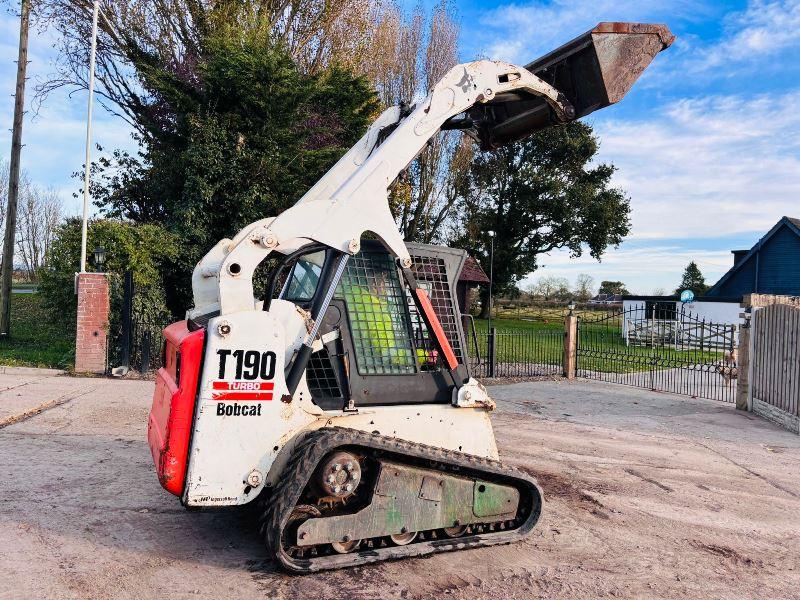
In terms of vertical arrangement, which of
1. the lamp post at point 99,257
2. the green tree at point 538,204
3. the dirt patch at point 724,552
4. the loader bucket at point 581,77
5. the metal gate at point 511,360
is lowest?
the dirt patch at point 724,552

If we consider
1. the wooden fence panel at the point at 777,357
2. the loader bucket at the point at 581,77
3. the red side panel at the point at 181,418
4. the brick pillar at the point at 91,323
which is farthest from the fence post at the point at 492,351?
the red side panel at the point at 181,418

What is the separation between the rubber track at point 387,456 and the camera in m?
3.87

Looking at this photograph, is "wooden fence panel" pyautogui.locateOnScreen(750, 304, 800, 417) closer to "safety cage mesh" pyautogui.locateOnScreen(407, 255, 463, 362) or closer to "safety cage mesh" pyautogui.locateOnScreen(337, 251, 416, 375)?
"safety cage mesh" pyautogui.locateOnScreen(407, 255, 463, 362)

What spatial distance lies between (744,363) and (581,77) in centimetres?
860

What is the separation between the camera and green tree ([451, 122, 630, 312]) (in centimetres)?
3697

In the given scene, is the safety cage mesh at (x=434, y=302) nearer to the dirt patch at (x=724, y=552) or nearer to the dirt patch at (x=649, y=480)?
the dirt patch at (x=724, y=552)

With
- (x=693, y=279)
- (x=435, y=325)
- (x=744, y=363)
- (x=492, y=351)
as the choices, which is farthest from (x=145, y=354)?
(x=693, y=279)

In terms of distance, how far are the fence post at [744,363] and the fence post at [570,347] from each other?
14.4 feet

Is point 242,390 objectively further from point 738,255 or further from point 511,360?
point 738,255

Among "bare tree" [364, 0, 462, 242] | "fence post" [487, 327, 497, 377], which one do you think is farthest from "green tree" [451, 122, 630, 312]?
"fence post" [487, 327, 497, 377]

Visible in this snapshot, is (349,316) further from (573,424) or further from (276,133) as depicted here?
(276,133)

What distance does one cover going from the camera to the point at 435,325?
15.7ft

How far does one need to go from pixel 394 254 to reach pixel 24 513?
145 inches

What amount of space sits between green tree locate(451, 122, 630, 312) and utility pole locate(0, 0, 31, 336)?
23495 millimetres
